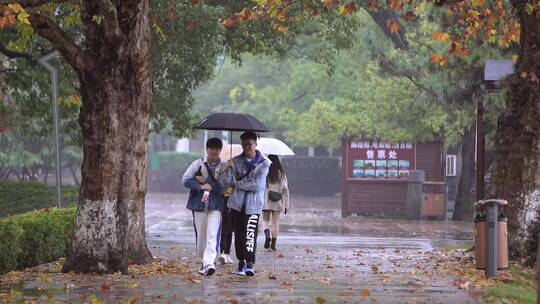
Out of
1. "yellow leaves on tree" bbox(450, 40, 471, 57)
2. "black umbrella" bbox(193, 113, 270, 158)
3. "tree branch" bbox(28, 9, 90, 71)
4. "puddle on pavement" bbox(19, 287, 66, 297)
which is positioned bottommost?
"puddle on pavement" bbox(19, 287, 66, 297)

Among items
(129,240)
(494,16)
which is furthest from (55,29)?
(494,16)

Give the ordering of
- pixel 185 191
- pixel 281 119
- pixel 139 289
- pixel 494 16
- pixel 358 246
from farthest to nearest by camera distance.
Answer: pixel 185 191 → pixel 281 119 → pixel 358 246 → pixel 494 16 → pixel 139 289

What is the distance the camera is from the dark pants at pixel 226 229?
12145 mm

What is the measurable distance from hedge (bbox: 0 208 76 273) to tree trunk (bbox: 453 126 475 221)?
16.5 m

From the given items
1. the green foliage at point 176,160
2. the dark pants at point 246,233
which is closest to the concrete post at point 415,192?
the dark pants at point 246,233

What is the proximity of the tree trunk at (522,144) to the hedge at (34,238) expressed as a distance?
5.89 metres

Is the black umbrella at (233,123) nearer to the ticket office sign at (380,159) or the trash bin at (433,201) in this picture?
the trash bin at (433,201)

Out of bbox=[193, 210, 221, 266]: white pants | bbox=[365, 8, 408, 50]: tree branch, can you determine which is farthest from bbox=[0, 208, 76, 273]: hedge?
bbox=[365, 8, 408, 50]: tree branch

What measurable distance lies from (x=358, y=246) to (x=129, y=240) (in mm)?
7124

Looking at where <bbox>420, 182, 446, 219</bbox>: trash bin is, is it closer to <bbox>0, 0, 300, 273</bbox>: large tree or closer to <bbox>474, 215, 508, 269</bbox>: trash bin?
<bbox>474, 215, 508, 269</bbox>: trash bin

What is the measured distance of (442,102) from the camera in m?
26.2

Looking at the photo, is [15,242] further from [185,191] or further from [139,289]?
[185,191]

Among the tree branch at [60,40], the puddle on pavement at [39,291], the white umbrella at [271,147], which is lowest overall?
the puddle on pavement at [39,291]

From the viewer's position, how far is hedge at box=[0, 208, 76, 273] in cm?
1199
